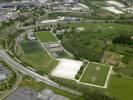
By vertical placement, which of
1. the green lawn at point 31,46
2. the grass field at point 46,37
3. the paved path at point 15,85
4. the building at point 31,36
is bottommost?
the paved path at point 15,85

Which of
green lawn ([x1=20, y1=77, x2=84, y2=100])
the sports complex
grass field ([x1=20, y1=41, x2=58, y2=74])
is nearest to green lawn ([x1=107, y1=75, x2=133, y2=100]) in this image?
the sports complex

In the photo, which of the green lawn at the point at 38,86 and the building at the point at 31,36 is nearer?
the green lawn at the point at 38,86

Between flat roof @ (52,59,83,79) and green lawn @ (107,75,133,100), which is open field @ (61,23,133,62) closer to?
flat roof @ (52,59,83,79)

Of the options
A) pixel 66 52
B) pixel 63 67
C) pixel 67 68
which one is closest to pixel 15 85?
pixel 63 67

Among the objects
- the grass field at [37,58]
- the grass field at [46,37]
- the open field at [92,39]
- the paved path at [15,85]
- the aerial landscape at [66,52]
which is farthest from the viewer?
the grass field at [46,37]

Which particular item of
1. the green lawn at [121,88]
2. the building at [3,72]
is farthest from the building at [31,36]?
the green lawn at [121,88]

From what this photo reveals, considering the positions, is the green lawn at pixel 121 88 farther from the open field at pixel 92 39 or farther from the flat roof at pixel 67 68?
the open field at pixel 92 39
